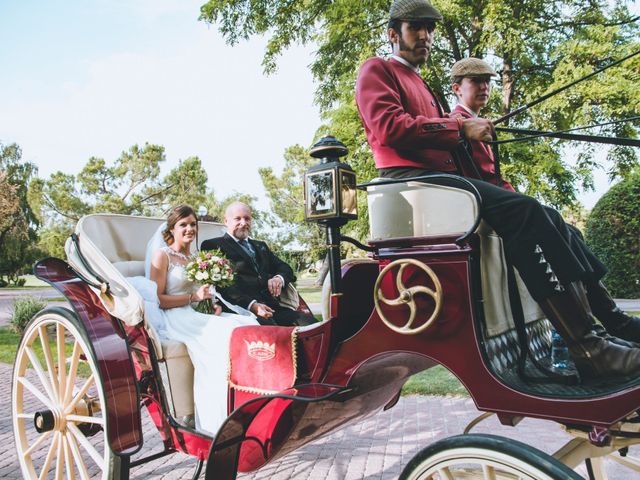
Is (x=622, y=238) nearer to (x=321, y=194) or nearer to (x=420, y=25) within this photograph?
(x=420, y=25)

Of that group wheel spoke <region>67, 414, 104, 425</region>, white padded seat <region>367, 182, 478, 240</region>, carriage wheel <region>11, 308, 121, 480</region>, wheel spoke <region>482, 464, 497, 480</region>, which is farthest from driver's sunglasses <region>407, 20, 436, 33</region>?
wheel spoke <region>67, 414, 104, 425</region>

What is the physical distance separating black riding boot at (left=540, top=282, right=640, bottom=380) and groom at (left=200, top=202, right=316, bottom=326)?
1.97 metres

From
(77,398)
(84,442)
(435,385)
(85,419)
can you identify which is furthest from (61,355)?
(435,385)

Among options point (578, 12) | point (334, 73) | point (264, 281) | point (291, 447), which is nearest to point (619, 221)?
→ point (578, 12)

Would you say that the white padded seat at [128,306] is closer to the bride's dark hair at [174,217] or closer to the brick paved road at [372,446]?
the bride's dark hair at [174,217]

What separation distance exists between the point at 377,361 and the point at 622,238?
13609mm

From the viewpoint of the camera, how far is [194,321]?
114 inches

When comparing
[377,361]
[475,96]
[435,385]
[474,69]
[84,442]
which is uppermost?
[474,69]

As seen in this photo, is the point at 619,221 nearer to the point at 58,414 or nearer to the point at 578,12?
the point at 578,12

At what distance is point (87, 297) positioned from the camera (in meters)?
2.89

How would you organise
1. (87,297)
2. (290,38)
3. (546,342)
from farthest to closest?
(290,38) → (87,297) → (546,342)

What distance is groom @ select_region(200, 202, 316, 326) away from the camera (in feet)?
11.4

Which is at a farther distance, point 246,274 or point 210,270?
point 246,274

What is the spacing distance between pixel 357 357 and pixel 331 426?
2.20 ft
